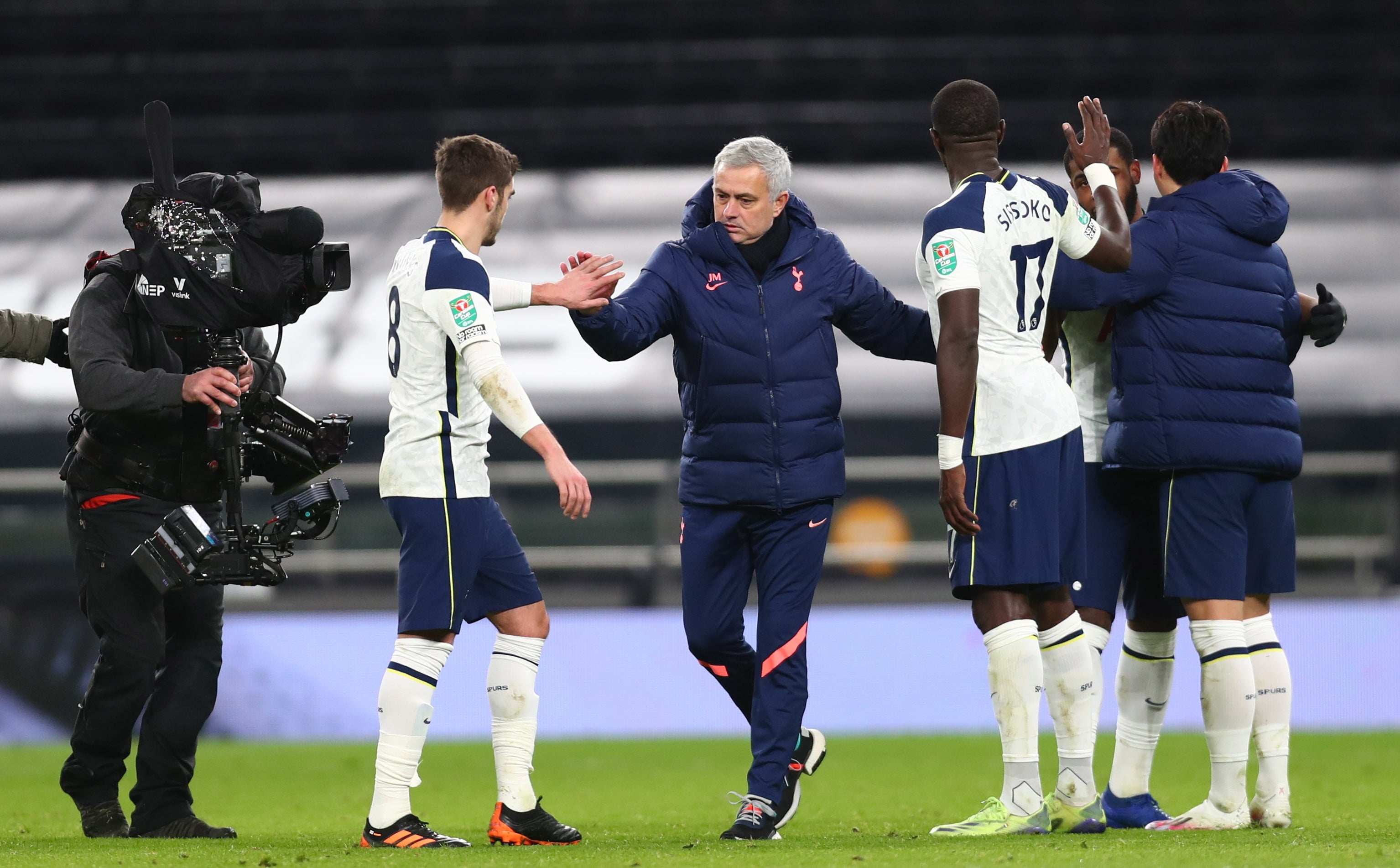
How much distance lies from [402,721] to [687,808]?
2.16 meters

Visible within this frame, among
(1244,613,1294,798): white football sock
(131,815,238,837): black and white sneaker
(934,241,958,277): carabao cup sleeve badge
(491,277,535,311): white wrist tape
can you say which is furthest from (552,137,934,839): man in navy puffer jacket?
(131,815,238,837): black and white sneaker

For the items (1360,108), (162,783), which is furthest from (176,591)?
(1360,108)

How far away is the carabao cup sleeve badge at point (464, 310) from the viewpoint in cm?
426

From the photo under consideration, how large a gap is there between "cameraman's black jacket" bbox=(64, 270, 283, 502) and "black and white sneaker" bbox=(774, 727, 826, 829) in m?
1.98

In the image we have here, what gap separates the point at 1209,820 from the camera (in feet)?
15.2

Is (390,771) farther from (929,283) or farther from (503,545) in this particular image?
(929,283)

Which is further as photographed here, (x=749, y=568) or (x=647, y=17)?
(x=647, y=17)

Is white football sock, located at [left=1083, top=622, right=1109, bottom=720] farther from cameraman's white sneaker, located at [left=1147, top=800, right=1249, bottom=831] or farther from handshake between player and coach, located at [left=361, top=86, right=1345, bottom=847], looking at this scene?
cameraman's white sneaker, located at [left=1147, top=800, right=1249, bottom=831]

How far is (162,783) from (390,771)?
1.05 metres

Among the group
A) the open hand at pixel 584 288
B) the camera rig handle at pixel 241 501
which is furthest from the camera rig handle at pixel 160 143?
the open hand at pixel 584 288

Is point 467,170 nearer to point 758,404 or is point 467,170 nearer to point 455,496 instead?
point 455,496

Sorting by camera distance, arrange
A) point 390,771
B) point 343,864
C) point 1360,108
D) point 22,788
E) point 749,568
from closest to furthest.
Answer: point 343,864, point 390,771, point 749,568, point 22,788, point 1360,108

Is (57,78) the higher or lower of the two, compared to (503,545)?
higher

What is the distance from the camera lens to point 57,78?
1540 centimetres
